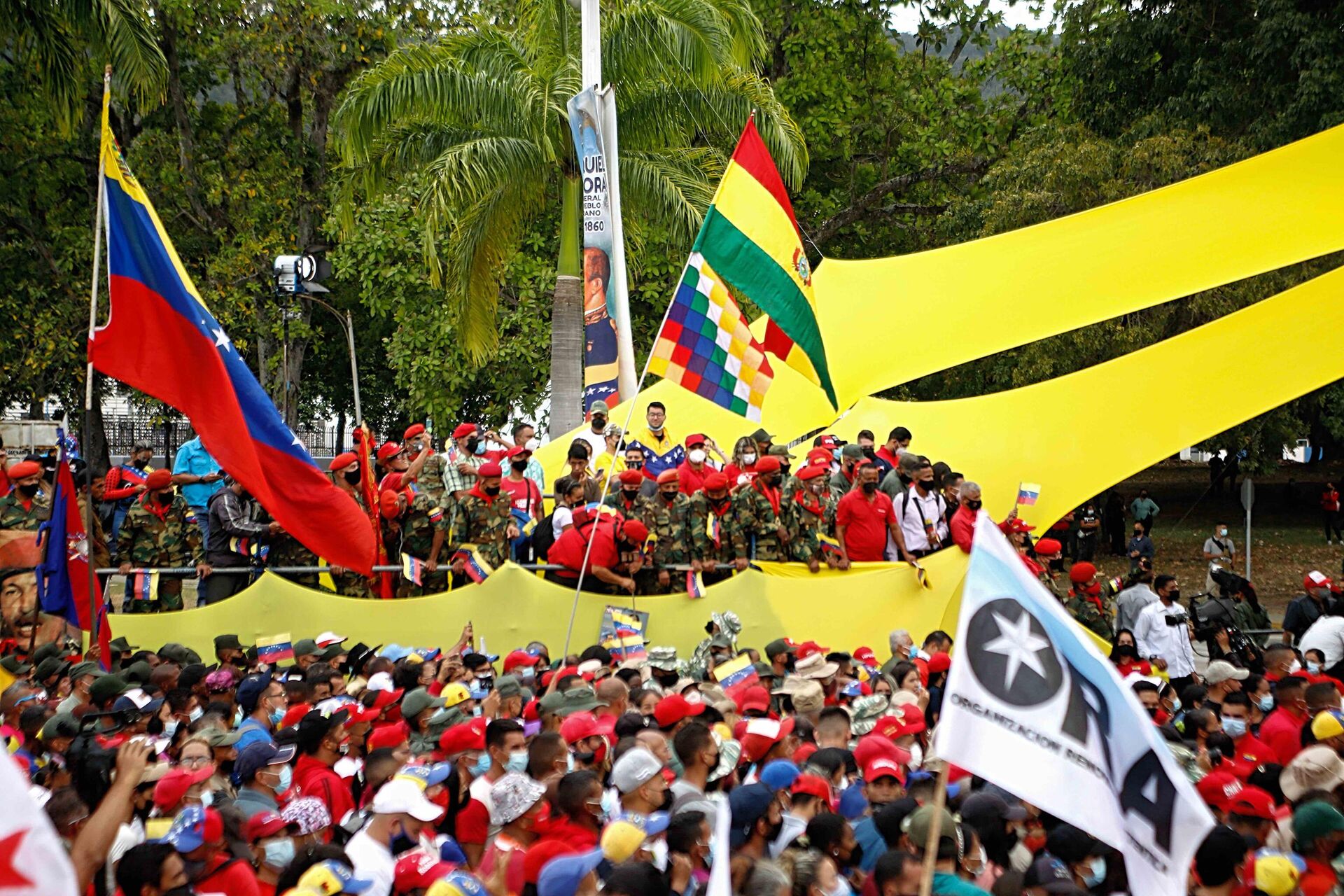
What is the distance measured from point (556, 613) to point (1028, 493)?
5.17m

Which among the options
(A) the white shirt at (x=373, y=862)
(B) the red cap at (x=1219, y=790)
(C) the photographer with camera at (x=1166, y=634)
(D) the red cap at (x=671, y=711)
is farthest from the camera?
(C) the photographer with camera at (x=1166, y=634)

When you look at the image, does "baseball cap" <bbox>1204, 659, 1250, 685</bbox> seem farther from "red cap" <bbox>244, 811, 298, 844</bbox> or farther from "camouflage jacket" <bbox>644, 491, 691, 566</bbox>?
Answer: "red cap" <bbox>244, 811, 298, 844</bbox>

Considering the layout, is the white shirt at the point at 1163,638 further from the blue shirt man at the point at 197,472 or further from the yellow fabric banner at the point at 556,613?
the blue shirt man at the point at 197,472

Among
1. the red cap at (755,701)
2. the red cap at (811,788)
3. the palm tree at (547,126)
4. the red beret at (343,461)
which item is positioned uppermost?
the palm tree at (547,126)

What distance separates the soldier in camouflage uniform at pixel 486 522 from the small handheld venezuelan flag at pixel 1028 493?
197 inches

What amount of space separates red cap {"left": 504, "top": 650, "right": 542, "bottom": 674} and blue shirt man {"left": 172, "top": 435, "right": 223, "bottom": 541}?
16.9 feet

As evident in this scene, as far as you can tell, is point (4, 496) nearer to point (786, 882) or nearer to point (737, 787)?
point (737, 787)

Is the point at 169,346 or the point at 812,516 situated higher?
the point at 169,346

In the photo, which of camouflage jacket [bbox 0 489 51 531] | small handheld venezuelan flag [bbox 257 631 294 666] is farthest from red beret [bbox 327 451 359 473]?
camouflage jacket [bbox 0 489 51 531]

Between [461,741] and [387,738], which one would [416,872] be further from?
[387,738]

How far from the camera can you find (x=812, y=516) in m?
12.1

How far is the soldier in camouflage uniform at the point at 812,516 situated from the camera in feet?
39.1

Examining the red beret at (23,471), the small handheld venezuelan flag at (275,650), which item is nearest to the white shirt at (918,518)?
the small handheld venezuelan flag at (275,650)

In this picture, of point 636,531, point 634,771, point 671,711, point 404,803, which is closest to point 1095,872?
point 634,771
